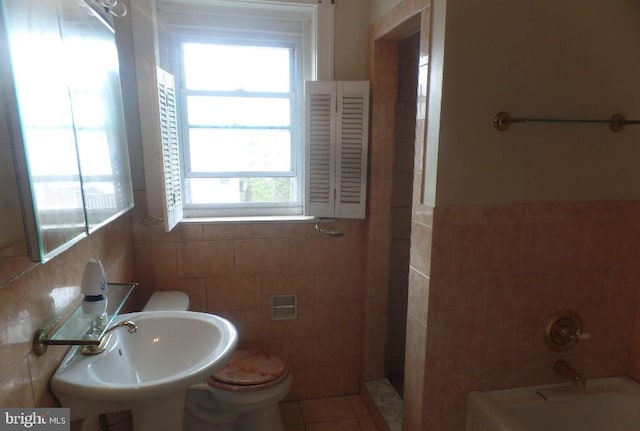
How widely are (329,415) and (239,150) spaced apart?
60.8 inches

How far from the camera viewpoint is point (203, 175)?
2.15 m

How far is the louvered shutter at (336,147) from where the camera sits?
1.99 metres

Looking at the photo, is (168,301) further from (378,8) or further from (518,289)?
(378,8)

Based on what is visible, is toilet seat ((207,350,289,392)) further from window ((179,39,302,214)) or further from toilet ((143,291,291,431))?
window ((179,39,302,214))

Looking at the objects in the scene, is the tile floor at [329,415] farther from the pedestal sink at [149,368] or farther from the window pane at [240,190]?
the window pane at [240,190]

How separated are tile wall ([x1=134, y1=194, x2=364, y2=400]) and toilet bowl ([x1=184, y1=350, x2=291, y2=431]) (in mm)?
292

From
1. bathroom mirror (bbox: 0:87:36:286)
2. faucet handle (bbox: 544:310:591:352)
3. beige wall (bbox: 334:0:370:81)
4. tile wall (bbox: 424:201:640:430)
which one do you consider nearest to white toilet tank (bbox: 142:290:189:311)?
bathroom mirror (bbox: 0:87:36:286)

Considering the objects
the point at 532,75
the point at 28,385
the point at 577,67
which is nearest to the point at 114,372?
the point at 28,385

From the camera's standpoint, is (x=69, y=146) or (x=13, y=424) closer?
(x=13, y=424)

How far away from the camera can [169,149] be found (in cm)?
178

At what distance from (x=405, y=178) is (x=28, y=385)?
1.89 m

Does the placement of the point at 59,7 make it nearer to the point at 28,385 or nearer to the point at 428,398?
the point at 28,385

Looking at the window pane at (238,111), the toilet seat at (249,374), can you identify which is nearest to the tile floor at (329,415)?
the toilet seat at (249,374)

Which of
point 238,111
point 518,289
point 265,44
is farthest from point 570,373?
point 265,44
